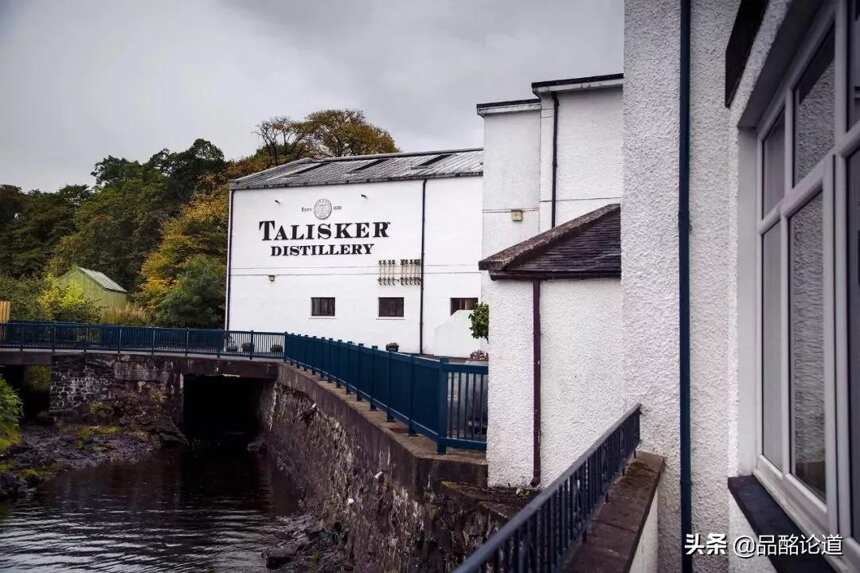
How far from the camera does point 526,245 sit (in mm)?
7496

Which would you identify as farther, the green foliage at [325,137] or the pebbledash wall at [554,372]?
the green foliage at [325,137]

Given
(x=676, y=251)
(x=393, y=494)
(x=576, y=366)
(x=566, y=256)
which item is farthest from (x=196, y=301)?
(x=676, y=251)

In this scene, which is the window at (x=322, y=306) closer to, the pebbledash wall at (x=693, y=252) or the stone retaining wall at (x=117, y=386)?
the stone retaining wall at (x=117, y=386)

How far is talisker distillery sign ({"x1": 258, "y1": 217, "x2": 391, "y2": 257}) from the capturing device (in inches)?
1163

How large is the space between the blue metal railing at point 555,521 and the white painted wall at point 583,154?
42.5 feet

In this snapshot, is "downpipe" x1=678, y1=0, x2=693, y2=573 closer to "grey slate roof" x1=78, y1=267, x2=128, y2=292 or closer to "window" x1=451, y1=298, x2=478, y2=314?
"window" x1=451, y1=298, x2=478, y2=314

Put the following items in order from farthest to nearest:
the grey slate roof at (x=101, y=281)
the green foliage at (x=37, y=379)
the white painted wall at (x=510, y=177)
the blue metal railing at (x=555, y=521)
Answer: the grey slate roof at (x=101, y=281)
the green foliage at (x=37, y=379)
the white painted wall at (x=510, y=177)
the blue metal railing at (x=555, y=521)

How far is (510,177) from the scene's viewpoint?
18.1 metres

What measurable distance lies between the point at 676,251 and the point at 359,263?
25225mm

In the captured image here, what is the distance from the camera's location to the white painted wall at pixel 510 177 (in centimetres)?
1786

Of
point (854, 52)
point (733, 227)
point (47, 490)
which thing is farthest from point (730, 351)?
point (47, 490)

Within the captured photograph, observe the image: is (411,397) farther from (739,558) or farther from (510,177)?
(510,177)

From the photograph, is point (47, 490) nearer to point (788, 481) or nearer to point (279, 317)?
point (279, 317)

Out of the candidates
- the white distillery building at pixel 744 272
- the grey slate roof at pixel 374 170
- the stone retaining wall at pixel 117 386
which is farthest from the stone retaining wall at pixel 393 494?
the grey slate roof at pixel 374 170
